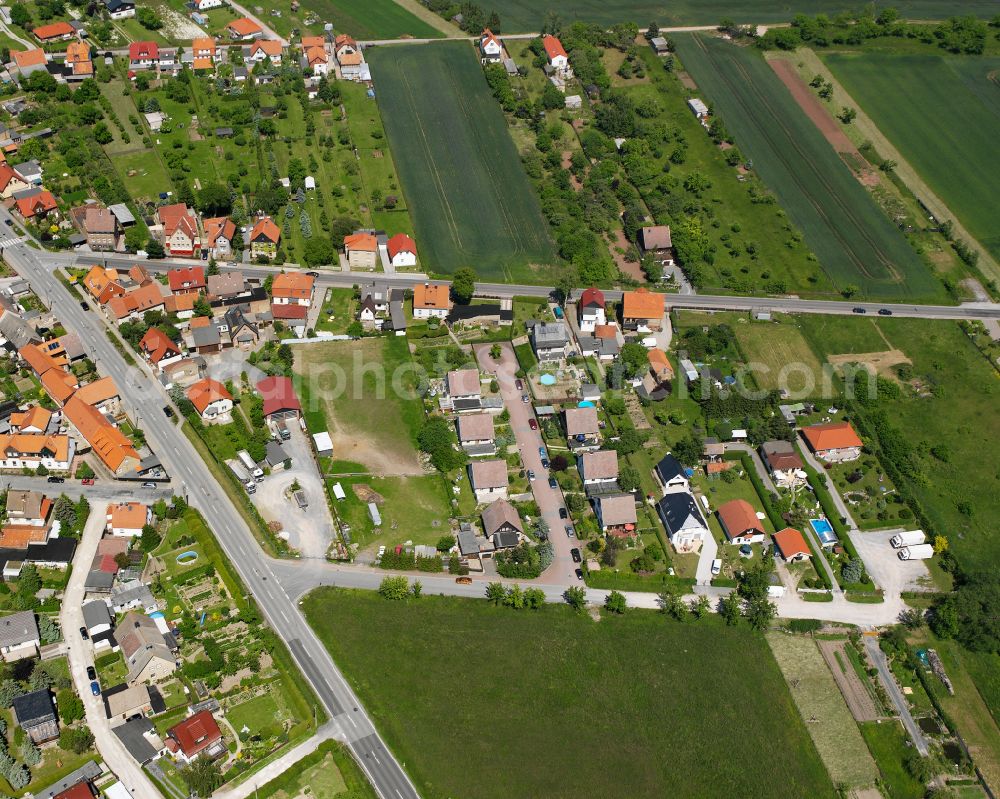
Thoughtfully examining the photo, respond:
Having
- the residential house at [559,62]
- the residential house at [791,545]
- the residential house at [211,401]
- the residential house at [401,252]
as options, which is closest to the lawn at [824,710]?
the residential house at [791,545]

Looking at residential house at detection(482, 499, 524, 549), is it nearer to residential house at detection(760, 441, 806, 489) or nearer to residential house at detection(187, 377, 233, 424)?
residential house at detection(760, 441, 806, 489)

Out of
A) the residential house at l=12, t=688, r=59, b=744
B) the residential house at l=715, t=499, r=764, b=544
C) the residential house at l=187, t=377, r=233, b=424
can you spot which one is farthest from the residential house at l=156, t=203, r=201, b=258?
the residential house at l=715, t=499, r=764, b=544

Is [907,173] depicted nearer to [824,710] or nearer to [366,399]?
[366,399]

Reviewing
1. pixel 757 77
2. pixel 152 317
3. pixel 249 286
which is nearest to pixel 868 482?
pixel 249 286

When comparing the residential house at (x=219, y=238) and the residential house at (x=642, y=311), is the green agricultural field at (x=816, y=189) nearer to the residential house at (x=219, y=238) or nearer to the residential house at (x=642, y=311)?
the residential house at (x=642, y=311)

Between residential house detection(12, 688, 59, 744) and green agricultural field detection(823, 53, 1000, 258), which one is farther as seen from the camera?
green agricultural field detection(823, 53, 1000, 258)

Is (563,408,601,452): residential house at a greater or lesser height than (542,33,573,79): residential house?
lesser
